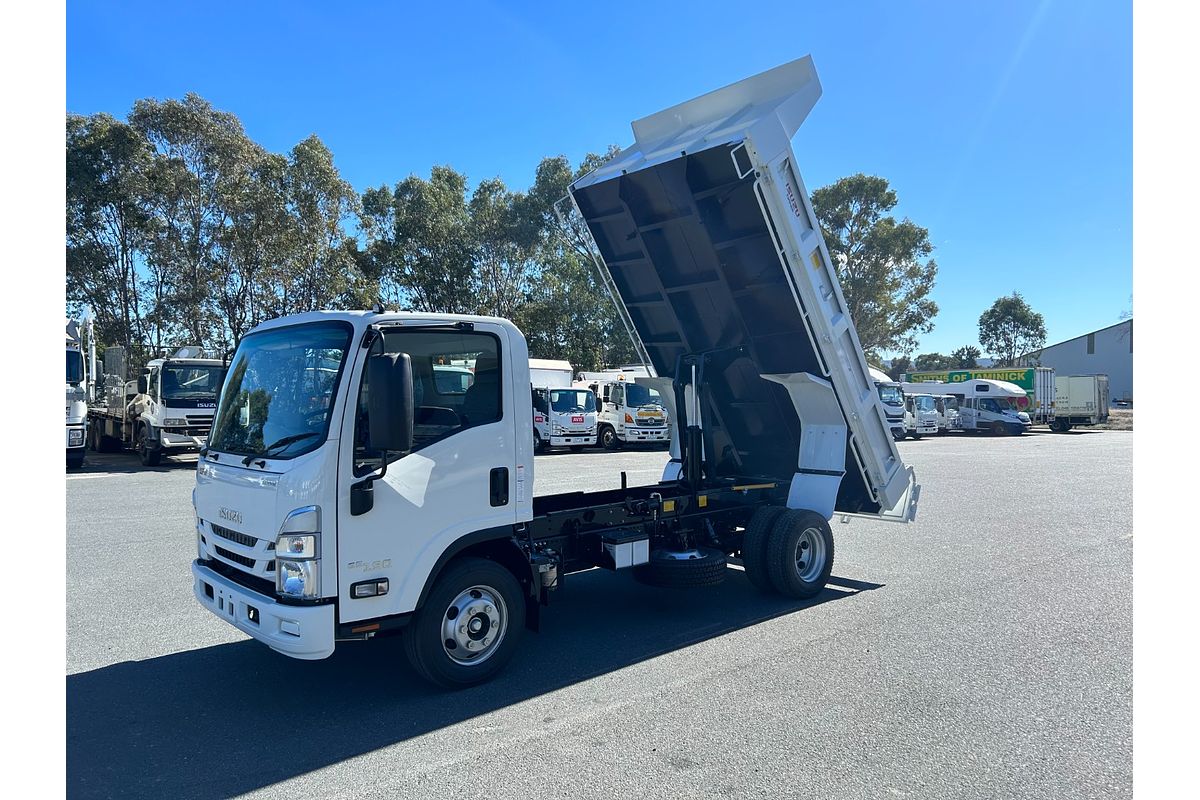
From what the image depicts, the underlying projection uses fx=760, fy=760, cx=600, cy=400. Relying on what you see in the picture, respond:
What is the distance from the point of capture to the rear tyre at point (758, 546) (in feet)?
21.7

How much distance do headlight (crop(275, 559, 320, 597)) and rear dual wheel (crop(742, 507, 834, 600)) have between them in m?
3.81

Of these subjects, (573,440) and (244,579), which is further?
(573,440)

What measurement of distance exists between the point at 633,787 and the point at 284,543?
2.20 m

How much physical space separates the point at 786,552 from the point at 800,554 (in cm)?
44

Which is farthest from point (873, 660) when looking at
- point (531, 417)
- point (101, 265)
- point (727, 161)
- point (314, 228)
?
point (101, 265)

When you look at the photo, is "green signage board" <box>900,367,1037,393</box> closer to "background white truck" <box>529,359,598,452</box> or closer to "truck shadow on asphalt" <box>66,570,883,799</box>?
"background white truck" <box>529,359,598,452</box>

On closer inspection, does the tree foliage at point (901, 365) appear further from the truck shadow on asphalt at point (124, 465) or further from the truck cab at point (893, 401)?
the truck shadow on asphalt at point (124, 465)

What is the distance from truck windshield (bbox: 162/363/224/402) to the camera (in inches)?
746

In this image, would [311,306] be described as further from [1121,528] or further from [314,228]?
[1121,528]

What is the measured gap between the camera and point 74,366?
17.2m

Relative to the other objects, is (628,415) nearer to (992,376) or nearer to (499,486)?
(499,486)

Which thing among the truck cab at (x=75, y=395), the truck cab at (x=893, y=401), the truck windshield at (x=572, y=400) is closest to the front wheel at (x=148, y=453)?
the truck cab at (x=75, y=395)

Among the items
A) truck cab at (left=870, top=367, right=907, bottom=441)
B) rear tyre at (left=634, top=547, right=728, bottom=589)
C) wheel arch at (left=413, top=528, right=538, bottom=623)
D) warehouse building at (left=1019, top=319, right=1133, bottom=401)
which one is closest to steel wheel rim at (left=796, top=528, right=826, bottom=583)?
rear tyre at (left=634, top=547, right=728, bottom=589)

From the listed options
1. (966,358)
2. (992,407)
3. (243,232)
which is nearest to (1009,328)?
(966,358)
